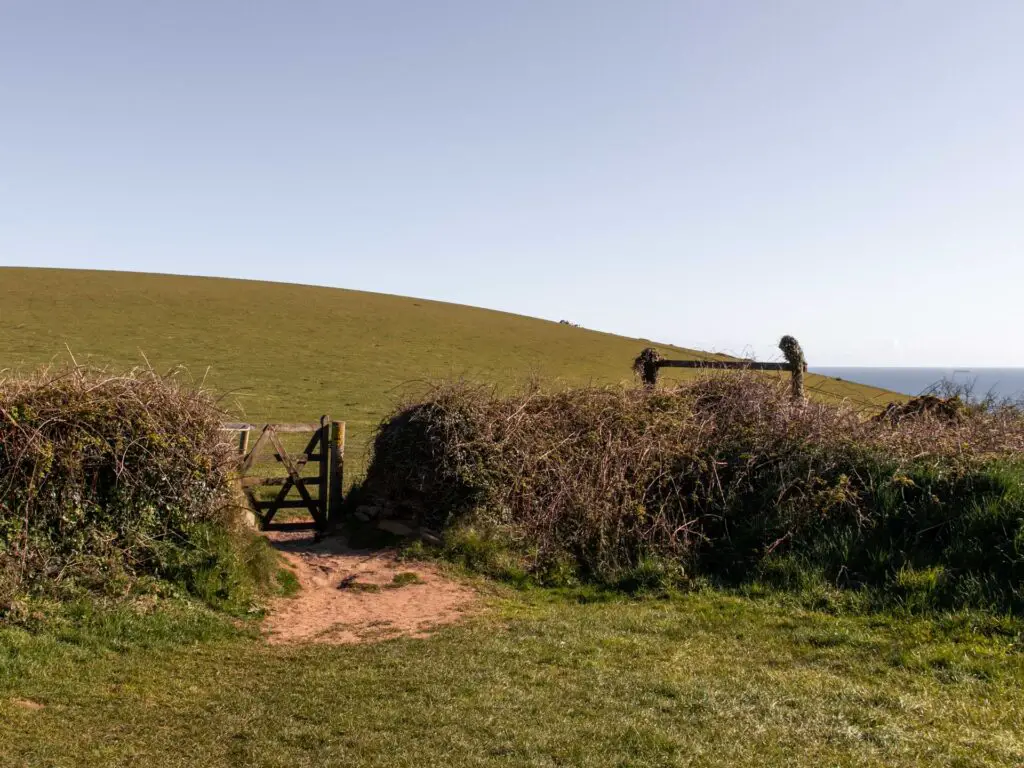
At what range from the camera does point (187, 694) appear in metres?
6.83

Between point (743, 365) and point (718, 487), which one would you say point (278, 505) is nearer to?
point (718, 487)

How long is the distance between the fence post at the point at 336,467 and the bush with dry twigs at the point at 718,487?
60cm

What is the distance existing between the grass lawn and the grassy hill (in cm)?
1499

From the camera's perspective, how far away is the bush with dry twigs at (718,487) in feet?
33.2

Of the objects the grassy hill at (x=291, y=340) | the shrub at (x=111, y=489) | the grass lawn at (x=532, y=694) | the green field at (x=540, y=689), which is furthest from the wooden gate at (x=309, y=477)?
the grassy hill at (x=291, y=340)

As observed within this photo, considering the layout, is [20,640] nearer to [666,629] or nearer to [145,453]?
[145,453]

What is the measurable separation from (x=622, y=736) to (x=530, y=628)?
3031 millimetres

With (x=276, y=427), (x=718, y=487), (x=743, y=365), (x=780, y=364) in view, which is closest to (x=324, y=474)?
(x=276, y=427)

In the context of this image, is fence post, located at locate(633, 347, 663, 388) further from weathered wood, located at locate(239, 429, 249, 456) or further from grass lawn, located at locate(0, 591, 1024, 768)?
weathered wood, located at locate(239, 429, 249, 456)

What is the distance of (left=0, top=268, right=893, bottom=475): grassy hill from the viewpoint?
33.4m

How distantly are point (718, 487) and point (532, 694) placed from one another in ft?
19.7

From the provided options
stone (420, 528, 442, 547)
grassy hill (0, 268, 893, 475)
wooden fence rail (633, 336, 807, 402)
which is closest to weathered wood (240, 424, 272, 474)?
stone (420, 528, 442, 547)

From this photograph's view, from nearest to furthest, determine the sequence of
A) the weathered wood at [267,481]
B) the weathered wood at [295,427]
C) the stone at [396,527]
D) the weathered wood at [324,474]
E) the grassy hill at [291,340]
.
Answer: the weathered wood at [267,481] → the stone at [396,527] → the weathered wood at [295,427] → the weathered wood at [324,474] → the grassy hill at [291,340]

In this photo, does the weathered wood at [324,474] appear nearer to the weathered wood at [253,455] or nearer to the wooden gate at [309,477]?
the wooden gate at [309,477]
